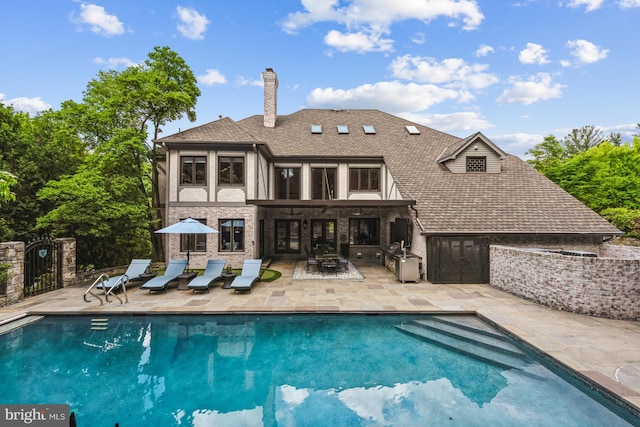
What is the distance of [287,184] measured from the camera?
17609mm

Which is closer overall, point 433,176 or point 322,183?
point 433,176

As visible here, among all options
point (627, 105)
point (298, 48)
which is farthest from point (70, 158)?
point (627, 105)

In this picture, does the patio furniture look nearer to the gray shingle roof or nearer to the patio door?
the patio door

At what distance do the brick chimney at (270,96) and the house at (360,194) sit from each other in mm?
80

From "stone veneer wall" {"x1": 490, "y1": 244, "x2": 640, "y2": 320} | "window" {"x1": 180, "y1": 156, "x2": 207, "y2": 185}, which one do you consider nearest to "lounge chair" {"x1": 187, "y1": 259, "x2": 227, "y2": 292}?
"window" {"x1": 180, "y1": 156, "x2": 207, "y2": 185}

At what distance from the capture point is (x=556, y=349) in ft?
19.9

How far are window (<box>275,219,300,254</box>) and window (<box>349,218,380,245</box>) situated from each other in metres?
3.63

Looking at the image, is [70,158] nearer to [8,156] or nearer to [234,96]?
[8,156]

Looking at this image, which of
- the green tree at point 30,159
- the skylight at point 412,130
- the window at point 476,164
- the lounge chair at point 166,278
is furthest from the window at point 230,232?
the skylight at point 412,130

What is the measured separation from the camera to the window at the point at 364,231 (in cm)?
1816

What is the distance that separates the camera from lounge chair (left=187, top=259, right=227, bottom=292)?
10.4 metres

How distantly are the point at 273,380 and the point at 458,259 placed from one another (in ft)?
32.1

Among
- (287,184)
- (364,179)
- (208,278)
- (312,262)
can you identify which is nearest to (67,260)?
(208,278)

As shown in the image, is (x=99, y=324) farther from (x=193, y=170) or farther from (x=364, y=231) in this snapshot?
(x=364, y=231)
